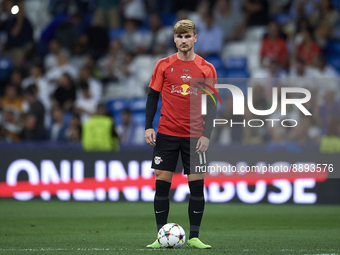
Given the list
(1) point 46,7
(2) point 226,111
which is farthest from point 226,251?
(1) point 46,7

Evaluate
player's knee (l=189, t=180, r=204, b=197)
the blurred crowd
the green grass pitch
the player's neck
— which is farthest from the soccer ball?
the blurred crowd

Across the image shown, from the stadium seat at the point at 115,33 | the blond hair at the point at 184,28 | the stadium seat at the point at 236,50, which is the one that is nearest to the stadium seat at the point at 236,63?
the stadium seat at the point at 236,50

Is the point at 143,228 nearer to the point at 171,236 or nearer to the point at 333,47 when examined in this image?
the point at 171,236

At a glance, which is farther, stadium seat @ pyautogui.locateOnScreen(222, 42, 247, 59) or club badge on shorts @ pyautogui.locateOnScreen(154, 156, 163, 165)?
stadium seat @ pyautogui.locateOnScreen(222, 42, 247, 59)

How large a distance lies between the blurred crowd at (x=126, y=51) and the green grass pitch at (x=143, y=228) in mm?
1998

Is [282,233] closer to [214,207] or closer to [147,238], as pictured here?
[147,238]

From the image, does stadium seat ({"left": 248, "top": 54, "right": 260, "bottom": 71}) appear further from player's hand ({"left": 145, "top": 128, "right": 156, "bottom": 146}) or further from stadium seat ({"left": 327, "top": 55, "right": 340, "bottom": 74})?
player's hand ({"left": 145, "top": 128, "right": 156, "bottom": 146})

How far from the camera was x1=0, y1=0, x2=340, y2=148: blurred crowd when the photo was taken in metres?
11.0

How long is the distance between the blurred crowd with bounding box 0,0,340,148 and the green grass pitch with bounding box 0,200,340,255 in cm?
200

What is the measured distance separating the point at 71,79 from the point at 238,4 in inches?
173

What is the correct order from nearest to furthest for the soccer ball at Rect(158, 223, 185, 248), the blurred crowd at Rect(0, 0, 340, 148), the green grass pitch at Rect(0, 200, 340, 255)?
the soccer ball at Rect(158, 223, 185, 248)
the green grass pitch at Rect(0, 200, 340, 255)
the blurred crowd at Rect(0, 0, 340, 148)

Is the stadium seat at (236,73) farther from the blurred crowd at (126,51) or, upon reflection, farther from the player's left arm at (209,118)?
the player's left arm at (209,118)

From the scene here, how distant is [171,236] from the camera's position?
4.61m

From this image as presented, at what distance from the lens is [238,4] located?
13.2m
